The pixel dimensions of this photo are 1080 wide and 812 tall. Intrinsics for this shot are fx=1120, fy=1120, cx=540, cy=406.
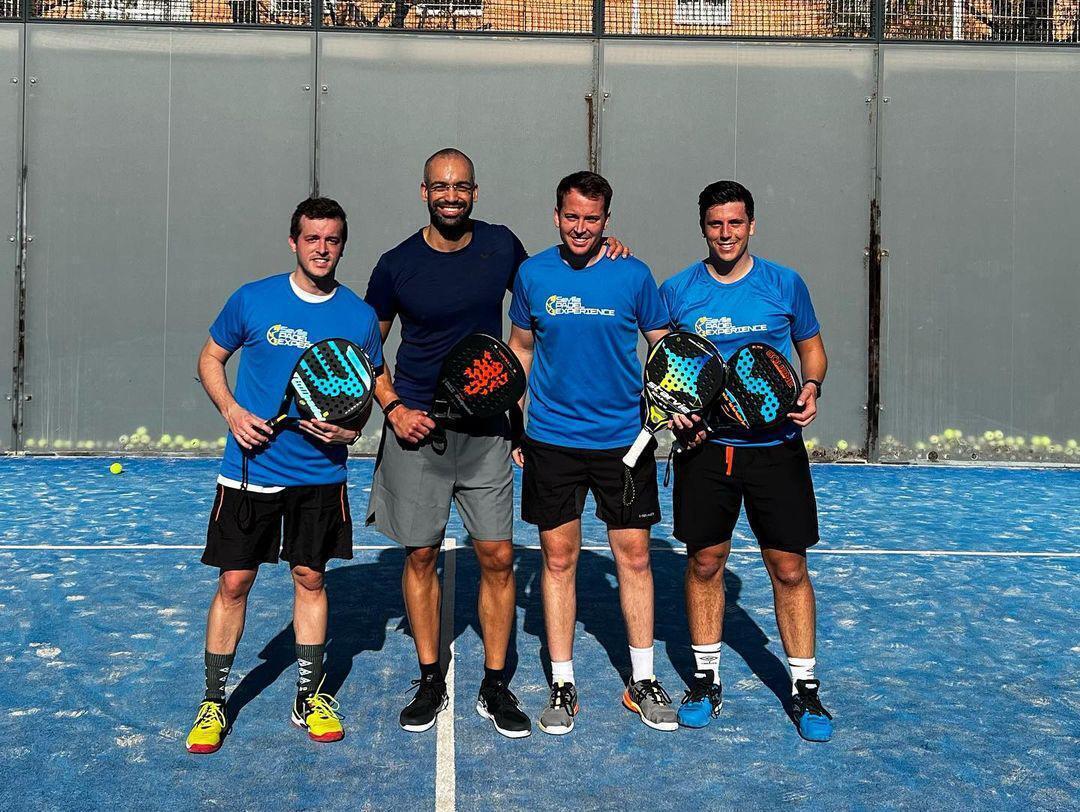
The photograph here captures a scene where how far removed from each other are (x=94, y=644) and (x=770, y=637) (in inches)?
119

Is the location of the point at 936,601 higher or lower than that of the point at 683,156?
lower

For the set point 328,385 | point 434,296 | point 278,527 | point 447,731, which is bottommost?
point 447,731

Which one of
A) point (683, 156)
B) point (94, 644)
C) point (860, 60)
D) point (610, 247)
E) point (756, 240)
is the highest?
point (860, 60)

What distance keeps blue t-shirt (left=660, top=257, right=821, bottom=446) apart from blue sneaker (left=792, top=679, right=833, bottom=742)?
0.89 metres

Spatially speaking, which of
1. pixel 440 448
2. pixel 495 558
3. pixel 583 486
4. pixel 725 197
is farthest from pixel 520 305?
pixel 495 558

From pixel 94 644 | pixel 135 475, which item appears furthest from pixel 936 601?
pixel 135 475

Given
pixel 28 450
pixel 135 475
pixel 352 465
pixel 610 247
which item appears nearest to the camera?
pixel 610 247

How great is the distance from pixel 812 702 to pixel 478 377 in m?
1.67

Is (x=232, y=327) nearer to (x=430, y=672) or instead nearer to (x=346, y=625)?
(x=430, y=672)

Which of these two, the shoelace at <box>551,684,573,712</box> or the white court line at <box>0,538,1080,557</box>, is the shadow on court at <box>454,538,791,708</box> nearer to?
the white court line at <box>0,538,1080,557</box>

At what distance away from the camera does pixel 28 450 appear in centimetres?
1155

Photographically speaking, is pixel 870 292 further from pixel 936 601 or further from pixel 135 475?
pixel 135 475

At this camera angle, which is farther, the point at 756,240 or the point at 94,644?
the point at 756,240

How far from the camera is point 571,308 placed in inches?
160
